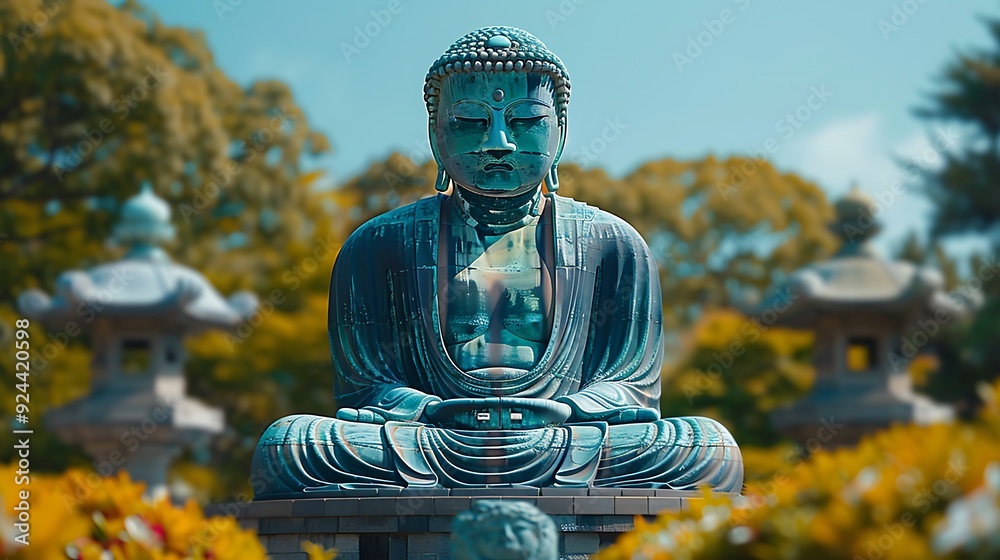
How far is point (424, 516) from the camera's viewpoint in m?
7.86

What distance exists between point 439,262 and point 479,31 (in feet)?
4.59

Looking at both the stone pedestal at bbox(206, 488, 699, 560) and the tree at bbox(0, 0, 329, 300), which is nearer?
the stone pedestal at bbox(206, 488, 699, 560)

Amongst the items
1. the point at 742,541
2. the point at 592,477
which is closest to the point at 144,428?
the point at 592,477

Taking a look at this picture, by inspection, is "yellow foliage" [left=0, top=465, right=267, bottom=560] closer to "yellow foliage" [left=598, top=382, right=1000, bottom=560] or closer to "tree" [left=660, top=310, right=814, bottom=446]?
"yellow foliage" [left=598, top=382, right=1000, bottom=560]

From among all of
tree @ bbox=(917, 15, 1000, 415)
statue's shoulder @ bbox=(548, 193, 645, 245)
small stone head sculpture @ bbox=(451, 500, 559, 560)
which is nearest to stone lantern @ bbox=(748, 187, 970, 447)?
tree @ bbox=(917, 15, 1000, 415)

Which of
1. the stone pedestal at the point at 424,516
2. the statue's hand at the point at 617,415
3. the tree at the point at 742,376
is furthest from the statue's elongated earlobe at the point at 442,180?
the tree at the point at 742,376

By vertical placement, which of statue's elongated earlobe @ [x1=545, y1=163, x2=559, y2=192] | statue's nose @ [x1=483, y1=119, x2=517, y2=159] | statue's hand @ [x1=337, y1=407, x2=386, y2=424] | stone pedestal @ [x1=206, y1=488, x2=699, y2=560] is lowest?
stone pedestal @ [x1=206, y1=488, x2=699, y2=560]

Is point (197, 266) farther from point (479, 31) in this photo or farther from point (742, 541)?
point (742, 541)

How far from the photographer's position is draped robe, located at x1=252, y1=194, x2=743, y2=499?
8.33 metres

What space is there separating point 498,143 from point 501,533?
3724mm

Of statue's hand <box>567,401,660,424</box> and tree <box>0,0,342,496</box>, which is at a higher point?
tree <box>0,0,342,496</box>

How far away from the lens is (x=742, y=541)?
189 inches

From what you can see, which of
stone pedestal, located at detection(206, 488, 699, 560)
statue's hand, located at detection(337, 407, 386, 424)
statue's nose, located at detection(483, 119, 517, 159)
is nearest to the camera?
stone pedestal, located at detection(206, 488, 699, 560)

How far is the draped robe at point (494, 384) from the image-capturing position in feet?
27.3
